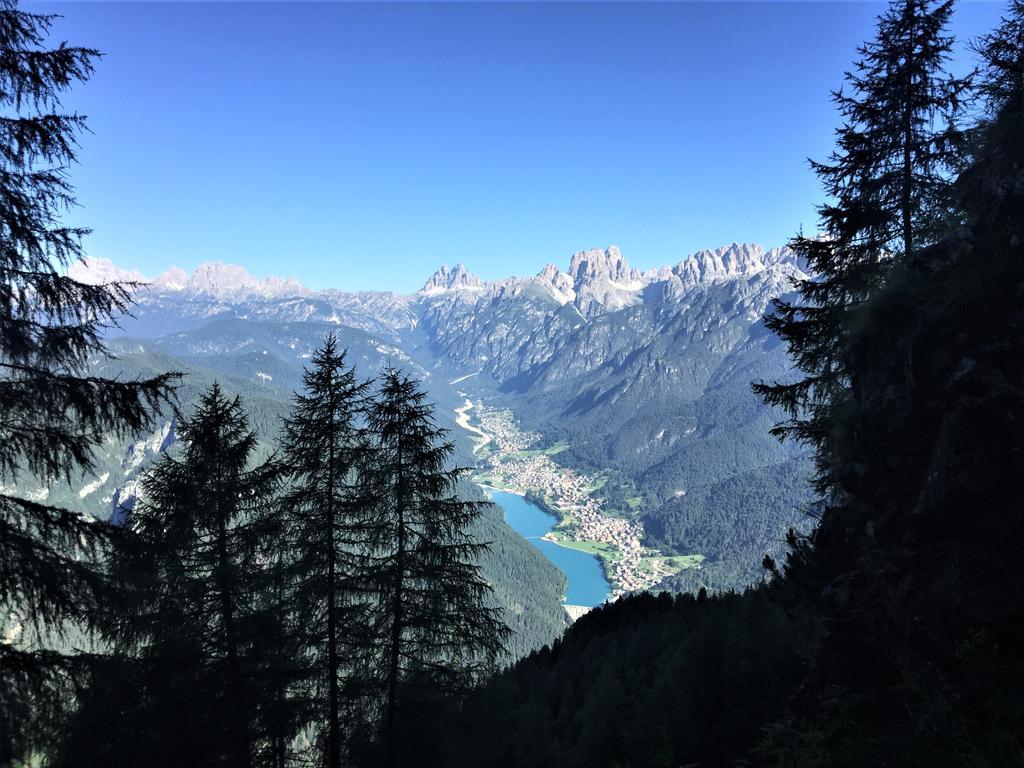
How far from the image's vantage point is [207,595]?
14.7m

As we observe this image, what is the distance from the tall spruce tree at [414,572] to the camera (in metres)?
15.2

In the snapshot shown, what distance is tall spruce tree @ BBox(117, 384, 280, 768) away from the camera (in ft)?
44.6

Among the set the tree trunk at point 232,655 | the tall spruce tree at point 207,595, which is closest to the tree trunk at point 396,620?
the tall spruce tree at point 207,595

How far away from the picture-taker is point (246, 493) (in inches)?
602

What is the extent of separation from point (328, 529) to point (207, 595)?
374cm

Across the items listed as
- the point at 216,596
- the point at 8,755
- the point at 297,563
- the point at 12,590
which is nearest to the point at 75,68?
the point at 12,590

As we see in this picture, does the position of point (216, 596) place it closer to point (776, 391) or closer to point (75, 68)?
point (75, 68)

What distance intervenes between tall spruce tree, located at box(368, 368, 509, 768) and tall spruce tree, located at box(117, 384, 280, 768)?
3.03 m

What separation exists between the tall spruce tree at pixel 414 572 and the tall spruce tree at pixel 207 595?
3.03 meters

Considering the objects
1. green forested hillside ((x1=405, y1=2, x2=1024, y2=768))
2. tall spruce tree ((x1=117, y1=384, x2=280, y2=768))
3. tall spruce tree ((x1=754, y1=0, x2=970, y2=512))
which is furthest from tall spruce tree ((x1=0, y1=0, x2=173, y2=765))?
tall spruce tree ((x1=754, y1=0, x2=970, y2=512))

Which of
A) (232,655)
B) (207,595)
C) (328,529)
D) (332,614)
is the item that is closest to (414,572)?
(332,614)

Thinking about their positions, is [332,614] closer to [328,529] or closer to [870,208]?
[328,529]

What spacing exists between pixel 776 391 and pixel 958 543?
9.12m

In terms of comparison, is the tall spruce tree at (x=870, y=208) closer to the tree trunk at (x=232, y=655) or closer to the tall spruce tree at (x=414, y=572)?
the tall spruce tree at (x=414, y=572)
